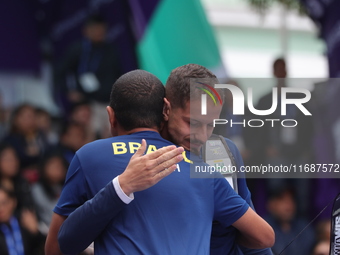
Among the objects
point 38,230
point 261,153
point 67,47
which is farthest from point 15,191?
point 261,153

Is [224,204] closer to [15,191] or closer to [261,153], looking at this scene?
[261,153]

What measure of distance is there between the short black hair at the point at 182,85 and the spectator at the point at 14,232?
11.7ft

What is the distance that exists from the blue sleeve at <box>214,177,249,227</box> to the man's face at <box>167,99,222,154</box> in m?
0.22

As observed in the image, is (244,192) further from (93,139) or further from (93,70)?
(93,70)

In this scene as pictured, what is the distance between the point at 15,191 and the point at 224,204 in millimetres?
4230

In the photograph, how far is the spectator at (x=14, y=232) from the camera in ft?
20.3

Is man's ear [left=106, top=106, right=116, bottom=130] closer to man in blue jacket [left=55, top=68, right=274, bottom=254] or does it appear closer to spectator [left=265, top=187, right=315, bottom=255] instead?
man in blue jacket [left=55, top=68, right=274, bottom=254]

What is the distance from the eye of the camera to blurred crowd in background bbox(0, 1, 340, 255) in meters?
3.53

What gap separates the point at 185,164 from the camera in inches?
115

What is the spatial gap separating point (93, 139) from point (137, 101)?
498cm

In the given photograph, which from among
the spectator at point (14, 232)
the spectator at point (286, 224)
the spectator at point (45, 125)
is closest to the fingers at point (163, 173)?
the spectator at point (286, 224)

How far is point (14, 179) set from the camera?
22.7 ft

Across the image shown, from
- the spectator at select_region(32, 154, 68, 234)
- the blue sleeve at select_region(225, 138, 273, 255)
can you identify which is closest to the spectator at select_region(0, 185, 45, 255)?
the spectator at select_region(32, 154, 68, 234)

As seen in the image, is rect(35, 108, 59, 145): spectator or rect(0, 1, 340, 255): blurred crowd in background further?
rect(35, 108, 59, 145): spectator
